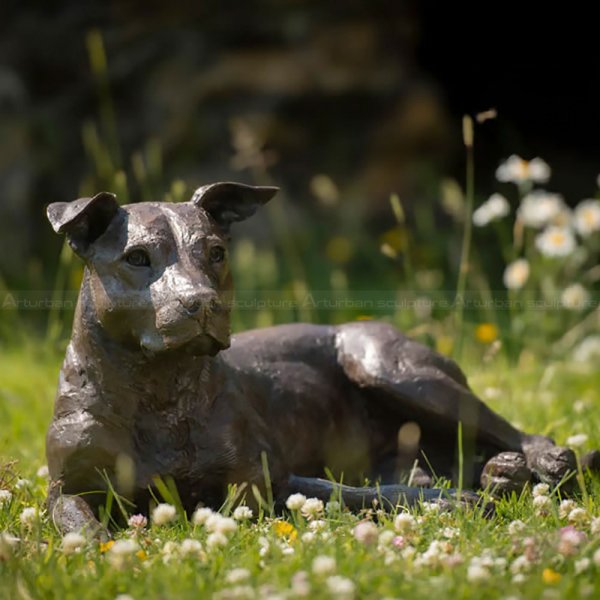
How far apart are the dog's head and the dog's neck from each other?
5 centimetres

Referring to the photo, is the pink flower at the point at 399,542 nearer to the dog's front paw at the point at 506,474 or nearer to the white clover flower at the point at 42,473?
the dog's front paw at the point at 506,474

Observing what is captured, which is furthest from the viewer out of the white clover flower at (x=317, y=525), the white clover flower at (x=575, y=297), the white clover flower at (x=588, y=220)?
the white clover flower at (x=588, y=220)

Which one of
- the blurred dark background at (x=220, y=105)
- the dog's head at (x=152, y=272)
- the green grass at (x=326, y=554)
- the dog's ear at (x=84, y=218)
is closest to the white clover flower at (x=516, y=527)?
the green grass at (x=326, y=554)

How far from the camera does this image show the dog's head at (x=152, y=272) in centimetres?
360

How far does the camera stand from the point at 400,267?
10156mm

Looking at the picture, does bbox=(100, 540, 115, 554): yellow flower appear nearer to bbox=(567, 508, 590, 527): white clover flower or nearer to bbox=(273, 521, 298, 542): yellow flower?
bbox=(273, 521, 298, 542): yellow flower

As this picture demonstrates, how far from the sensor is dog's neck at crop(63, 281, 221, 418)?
151 inches

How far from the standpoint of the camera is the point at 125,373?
3828 mm

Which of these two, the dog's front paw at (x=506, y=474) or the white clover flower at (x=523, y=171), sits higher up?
Result: the white clover flower at (x=523, y=171)

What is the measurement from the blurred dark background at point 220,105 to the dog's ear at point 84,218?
586 cm

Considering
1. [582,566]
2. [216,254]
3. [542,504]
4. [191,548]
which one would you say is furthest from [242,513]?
[582,566]

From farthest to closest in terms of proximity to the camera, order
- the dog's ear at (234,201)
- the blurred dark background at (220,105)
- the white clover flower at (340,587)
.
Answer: the blurred dark background at (220,105) < the dog's ear at (234,201) < the white clover flower at (340,587)

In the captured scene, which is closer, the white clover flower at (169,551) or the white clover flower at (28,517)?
the white clover flower at (169,551)

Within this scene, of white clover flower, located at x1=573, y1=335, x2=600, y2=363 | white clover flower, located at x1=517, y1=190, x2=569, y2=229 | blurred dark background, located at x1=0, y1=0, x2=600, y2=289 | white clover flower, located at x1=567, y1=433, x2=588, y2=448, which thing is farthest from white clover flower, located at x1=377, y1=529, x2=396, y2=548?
blurred dark background, located at x1=0, y1=0, x2=600, y2=289
